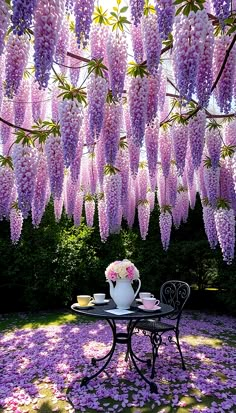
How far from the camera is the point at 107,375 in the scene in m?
4.81

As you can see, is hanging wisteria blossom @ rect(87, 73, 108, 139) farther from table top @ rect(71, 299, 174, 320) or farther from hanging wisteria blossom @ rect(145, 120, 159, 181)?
table top @ rect(71, 299, 174, 320)

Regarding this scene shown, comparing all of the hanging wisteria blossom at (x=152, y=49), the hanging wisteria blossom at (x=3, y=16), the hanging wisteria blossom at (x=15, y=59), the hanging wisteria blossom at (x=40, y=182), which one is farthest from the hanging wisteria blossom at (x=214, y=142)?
the hanging wisteria blossom at (x=3, y=16)

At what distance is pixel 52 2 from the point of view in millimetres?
2496

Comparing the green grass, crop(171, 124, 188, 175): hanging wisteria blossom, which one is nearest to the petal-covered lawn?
the green grass

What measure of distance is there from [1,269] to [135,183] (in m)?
3.75

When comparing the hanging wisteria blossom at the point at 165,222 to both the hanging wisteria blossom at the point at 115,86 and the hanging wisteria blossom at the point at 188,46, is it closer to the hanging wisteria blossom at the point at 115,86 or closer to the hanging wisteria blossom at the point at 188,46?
the hanging wisteria blossom at the point at 115,86

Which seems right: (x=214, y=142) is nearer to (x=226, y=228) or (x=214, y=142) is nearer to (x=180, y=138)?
(x=180, y=138)

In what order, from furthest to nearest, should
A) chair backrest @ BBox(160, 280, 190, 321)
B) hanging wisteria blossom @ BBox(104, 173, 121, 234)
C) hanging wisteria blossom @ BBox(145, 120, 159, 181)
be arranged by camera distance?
hanging wisteria blossom @ BBox(104, 173, 121, 234) → chair backrest @ BBox(160, 280, 190, 321) → hanging wisteria blossom @ BBox(145, 120, 159, 181)

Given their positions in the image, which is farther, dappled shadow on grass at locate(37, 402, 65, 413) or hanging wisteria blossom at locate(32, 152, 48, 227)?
hanging wisteria blossom at locate(32, 152, 48, 227)

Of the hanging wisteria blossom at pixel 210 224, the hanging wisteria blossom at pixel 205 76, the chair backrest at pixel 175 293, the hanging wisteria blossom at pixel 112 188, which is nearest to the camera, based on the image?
the hanging wisteria blossom at pixel 205 76

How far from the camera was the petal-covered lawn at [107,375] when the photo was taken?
13.2 feet

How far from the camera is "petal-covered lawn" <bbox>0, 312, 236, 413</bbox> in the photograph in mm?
4023

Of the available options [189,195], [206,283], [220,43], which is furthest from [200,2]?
[206,283]

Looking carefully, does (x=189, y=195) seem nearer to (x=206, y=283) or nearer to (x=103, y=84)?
(x=206, y=283)
